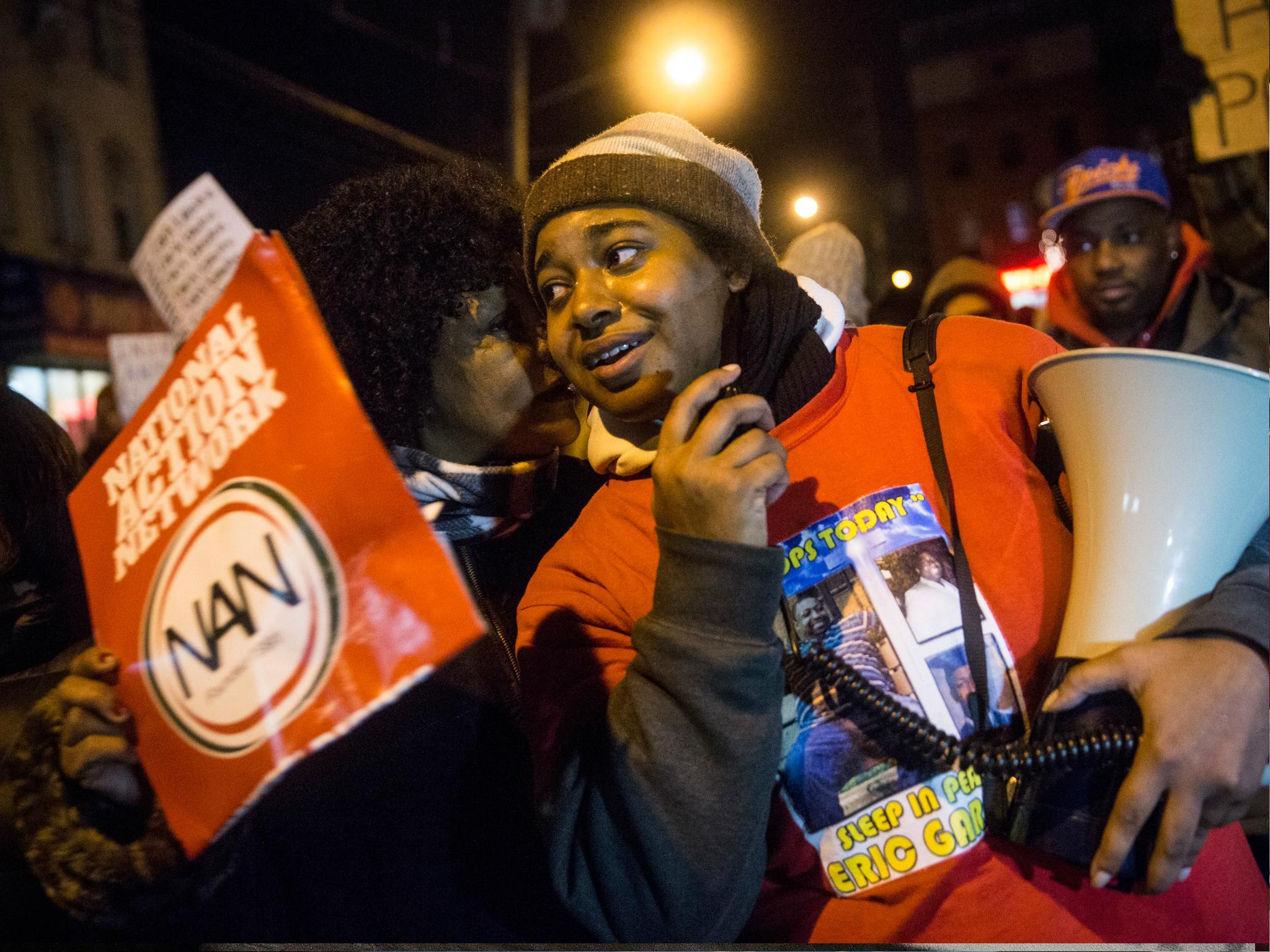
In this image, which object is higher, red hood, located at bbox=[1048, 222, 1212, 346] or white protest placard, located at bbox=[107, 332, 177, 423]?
white protest placard, located at bbox=[107, 332, 177, 423]

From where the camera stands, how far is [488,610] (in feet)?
5.57

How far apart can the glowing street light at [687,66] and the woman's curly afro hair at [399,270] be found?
4.40 metres

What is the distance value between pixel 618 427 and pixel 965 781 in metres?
0.91

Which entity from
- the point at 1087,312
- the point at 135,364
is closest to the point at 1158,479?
the point at 1087,312

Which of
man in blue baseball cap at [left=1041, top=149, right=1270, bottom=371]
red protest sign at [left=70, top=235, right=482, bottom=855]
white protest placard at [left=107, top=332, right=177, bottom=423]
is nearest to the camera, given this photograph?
red protest sign at [left=70, top=235, right=482, bottom=855]

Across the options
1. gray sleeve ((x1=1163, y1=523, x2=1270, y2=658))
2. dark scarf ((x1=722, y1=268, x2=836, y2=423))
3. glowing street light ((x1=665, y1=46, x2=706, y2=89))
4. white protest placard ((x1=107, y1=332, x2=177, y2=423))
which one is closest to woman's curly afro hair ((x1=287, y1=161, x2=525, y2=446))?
dark scarf ((x1=722, y1=268, x2=836, y2=423))

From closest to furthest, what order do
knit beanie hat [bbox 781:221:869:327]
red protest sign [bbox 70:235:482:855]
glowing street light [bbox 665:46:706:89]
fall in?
red protest sign [bbox 70:235:482:855] < knit beanie hat [bbox 781:221:869:327] < glowing street light [bbox 665:46:706:89]

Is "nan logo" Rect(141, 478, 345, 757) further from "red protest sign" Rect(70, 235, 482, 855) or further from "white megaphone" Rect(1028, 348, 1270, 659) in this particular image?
"white megaphone" Rect(1028, 348, 1270, 659)

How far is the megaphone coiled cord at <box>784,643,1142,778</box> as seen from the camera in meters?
1.14

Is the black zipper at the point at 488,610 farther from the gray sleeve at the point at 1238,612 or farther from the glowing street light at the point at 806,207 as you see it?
the glowing street light at the point at 806,207

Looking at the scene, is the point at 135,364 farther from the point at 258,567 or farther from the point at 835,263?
the point at 258,567

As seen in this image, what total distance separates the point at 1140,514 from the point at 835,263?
2.51m

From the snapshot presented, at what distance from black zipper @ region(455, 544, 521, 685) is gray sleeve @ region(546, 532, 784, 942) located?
42cm

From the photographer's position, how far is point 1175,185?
461 cm
